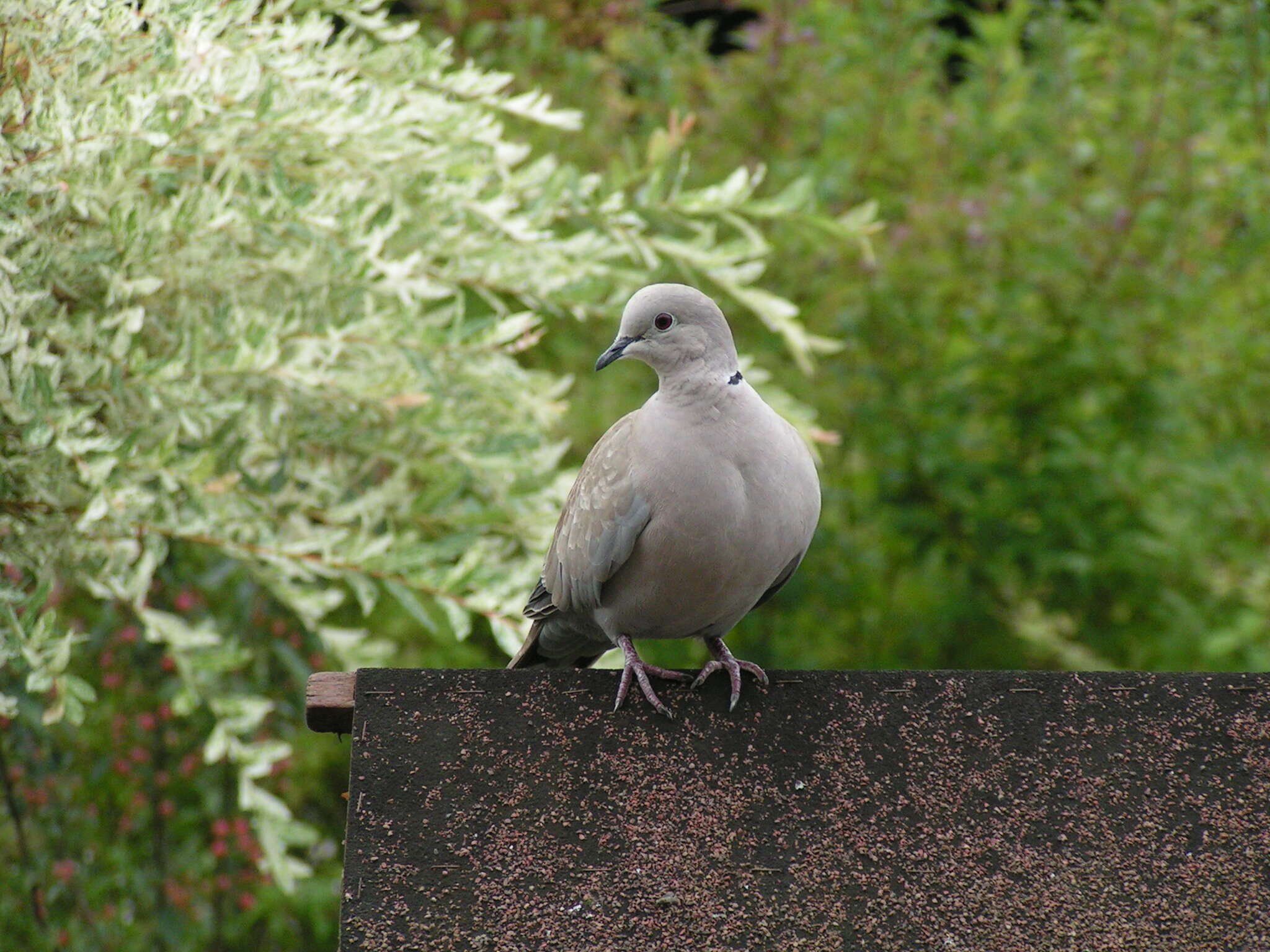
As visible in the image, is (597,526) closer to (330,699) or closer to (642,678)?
(642,678)

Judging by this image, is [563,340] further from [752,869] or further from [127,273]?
[752,869]

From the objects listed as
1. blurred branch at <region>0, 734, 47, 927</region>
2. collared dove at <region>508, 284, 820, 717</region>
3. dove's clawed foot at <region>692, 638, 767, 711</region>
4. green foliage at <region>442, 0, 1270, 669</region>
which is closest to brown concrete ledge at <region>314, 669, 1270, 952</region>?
dove's clawed foot at <region>692, 638, 767, 711</region>

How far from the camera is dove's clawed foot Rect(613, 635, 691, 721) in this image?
1926 mm

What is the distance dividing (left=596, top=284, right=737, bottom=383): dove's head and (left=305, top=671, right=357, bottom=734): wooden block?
0.60 meters

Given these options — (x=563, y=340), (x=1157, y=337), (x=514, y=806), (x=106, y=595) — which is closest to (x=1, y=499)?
(x=106, y=595)

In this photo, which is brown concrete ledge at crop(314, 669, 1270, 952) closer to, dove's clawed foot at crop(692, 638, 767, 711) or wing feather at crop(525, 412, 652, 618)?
dove's clawed foot at crop(692, 638, 767, 711)

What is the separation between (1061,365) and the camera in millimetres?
4113

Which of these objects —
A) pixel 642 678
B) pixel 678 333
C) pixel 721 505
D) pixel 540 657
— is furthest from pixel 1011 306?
pixel 642 678

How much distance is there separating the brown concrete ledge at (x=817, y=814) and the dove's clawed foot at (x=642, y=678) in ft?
0.06

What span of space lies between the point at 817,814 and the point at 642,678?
1.01 feet

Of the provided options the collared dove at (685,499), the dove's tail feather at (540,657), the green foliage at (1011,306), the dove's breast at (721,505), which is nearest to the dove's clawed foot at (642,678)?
the collared dove at (685,499)

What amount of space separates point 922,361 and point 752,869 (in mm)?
2910

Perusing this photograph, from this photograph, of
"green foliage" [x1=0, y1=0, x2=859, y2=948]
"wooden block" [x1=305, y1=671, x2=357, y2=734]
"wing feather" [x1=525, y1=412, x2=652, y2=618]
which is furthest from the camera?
"green foliage" [x1=0, y1=0, x2=859, y2=948]

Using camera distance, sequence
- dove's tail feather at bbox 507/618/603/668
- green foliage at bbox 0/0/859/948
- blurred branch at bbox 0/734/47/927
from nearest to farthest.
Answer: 1. green foliage at bbox 0/0/859/948
2. dove's tail feather at bbox 507/618/603/668
3. blurred branch at bbox 0/734/47/927
